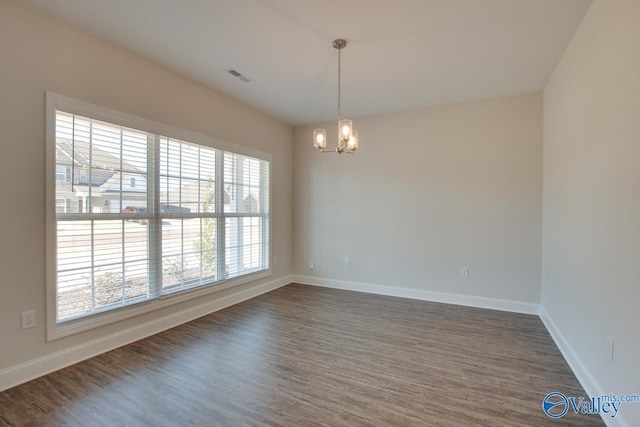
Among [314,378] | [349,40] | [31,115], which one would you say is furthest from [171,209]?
[349,40]

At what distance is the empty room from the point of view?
1.96m

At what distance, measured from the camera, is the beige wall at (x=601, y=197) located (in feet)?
5.29

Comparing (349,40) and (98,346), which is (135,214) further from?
(349,40)

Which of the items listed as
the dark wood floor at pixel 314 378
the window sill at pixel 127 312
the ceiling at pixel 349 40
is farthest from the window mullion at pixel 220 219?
the ceiling at pixel 349 40

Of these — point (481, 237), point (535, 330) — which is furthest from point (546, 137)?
point (535, 330)

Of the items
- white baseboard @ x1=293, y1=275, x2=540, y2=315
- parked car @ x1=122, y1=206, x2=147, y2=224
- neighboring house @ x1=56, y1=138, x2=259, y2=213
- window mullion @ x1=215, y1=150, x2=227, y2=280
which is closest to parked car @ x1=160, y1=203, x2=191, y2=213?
neighboring house @ x1=56, y1=138, x2=259, y2=213

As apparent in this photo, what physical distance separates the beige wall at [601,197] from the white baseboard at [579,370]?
0.08ft

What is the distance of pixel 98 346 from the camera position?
2658 millimetres

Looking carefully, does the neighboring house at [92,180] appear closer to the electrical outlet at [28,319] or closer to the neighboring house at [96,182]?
the neighboring house at [96,182]

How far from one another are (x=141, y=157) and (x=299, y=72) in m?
1.87

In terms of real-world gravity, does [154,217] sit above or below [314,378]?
above

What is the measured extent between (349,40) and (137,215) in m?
2.62

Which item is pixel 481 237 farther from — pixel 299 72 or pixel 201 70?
pixel 201 70

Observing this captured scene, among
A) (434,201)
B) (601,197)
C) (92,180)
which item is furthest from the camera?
(434,201)
